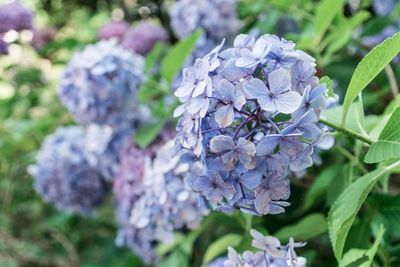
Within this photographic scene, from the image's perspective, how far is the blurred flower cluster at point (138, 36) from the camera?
70.3 inches

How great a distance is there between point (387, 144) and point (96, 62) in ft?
2.64

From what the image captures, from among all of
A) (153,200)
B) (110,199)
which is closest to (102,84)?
(153,200)

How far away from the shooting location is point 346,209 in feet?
2.43

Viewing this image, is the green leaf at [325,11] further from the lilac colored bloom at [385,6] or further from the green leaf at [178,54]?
the lilac colored bloom at [385,6]

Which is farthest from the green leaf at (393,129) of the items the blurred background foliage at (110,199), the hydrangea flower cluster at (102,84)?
the hydrangea flower cluster at (102,84)

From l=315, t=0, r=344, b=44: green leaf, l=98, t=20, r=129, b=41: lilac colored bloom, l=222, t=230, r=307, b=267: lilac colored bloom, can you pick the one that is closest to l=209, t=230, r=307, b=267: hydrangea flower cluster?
l=222, t=230, r=307, b=267: lilac colored bloom

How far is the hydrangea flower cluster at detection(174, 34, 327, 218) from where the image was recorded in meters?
0.65

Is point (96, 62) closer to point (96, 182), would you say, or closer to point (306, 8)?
point (96, 182)

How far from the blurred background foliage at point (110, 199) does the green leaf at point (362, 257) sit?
157mm

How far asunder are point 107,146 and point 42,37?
2.24ft

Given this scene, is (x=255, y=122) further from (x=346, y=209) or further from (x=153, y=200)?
(x=153, y=200)

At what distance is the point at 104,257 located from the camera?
1.77 m

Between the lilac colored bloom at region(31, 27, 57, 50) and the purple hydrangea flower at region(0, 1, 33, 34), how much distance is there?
0.34 metres

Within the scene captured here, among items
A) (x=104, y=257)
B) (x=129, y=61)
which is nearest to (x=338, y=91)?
(x=129, y=61)
